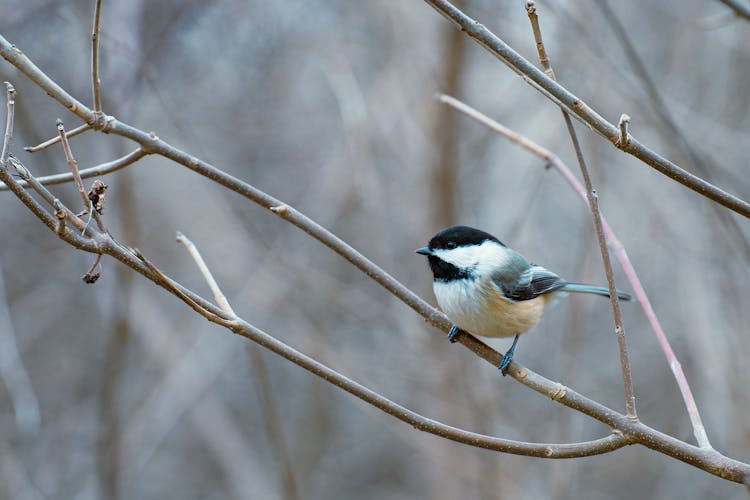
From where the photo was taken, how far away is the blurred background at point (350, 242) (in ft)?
11.4

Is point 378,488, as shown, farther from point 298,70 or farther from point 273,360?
point 298,70

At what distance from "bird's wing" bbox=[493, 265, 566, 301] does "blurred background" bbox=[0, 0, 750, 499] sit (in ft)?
2.70

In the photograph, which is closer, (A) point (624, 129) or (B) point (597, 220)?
(A) point (624, 129)

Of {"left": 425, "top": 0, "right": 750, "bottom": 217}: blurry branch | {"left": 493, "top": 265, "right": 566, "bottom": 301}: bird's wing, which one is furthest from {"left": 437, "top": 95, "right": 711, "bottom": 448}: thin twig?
{"left": 493, "top": 265, "right": 566, "bottom": 301}: bird's wing

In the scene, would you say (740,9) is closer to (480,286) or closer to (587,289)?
(480,286)

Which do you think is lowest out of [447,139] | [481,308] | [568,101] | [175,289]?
[175,289]

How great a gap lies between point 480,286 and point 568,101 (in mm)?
1106

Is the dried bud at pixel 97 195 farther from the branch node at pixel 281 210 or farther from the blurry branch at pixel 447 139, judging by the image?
the blurry branch at pixel 447 139

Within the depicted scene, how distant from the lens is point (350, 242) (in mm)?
4707

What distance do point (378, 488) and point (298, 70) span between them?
3.05 metres

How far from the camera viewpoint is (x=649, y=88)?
2.20 m

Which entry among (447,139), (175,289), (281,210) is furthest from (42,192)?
(447,139)

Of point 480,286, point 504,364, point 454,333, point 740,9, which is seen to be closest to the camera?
point 740,9

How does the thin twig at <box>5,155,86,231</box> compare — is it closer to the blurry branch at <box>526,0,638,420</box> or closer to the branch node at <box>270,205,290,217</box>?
the branch node at <box>270,205,290,217</box>
